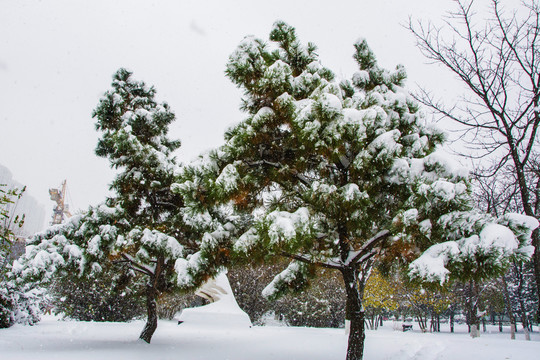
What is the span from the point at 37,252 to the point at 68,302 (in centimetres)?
1010

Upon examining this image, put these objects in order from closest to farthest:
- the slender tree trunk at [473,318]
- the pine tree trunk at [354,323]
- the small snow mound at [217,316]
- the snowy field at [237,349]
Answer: the pine tree trunk at [354,323] → the snowy field at [237,349] → the slender tree trunk at [473,318] → the small snow mound at [217,316]

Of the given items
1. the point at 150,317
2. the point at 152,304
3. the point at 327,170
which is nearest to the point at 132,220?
the point at 152,304

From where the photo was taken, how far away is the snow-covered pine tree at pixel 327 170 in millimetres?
5324

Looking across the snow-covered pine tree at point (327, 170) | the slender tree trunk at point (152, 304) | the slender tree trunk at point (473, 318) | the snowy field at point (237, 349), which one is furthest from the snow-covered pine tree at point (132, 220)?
the slender tree trunk at point (473, 318)

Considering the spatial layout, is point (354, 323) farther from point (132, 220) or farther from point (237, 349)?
point (132, 220)

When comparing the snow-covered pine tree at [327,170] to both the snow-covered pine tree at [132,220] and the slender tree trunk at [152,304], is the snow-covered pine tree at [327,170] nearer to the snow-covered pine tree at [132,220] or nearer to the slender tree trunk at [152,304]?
the snow-covered pine tree at [132,220]

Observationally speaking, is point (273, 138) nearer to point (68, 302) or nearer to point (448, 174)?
point (448, 174)

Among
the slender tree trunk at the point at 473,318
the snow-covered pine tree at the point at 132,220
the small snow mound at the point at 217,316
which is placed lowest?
the small snow mound at the point at 217,316

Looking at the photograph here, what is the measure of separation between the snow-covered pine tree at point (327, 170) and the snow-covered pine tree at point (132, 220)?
2418 mm

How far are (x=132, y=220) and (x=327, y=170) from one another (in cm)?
600

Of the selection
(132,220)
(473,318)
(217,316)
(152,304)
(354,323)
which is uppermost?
(132,220)

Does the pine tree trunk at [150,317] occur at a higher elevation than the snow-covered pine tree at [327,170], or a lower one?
lower

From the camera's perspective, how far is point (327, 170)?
22.4 ft

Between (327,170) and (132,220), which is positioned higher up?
(327,170)
